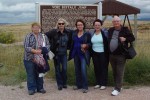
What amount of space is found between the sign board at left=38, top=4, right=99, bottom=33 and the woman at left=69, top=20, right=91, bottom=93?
235 centimetres

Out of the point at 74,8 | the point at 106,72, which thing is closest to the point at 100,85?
the point at 106,72

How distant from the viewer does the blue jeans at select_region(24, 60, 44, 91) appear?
8.87 metres

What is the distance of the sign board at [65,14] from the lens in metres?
11.4

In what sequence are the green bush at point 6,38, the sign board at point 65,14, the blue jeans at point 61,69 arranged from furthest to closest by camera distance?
the green bush at point 6,38
the sign board at point 65,14
the blue jeans at point 61,69

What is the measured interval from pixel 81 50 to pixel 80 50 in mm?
25

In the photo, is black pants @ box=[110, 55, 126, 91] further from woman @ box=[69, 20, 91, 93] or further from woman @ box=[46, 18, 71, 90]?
woman @ box=[46, 18, 71, 90]

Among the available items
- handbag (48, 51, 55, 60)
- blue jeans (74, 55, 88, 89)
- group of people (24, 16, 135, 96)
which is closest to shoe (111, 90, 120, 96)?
group of people (24, 16, 135, 96)

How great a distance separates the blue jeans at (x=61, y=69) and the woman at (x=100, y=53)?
748 millimetres

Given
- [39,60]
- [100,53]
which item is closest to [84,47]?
[100,53]

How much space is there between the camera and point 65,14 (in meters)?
11.6

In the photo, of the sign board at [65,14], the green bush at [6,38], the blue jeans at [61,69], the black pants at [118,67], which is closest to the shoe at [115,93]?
the black pants at [118,67]

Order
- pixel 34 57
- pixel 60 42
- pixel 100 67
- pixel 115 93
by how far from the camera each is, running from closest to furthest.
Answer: pixel 115 93
pixel 34 57
pixel 60 42
pixel 100 67

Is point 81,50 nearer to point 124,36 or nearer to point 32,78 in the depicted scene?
point 124,36

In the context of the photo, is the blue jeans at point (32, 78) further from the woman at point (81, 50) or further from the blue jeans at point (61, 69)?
the woman at point (81, 50)
